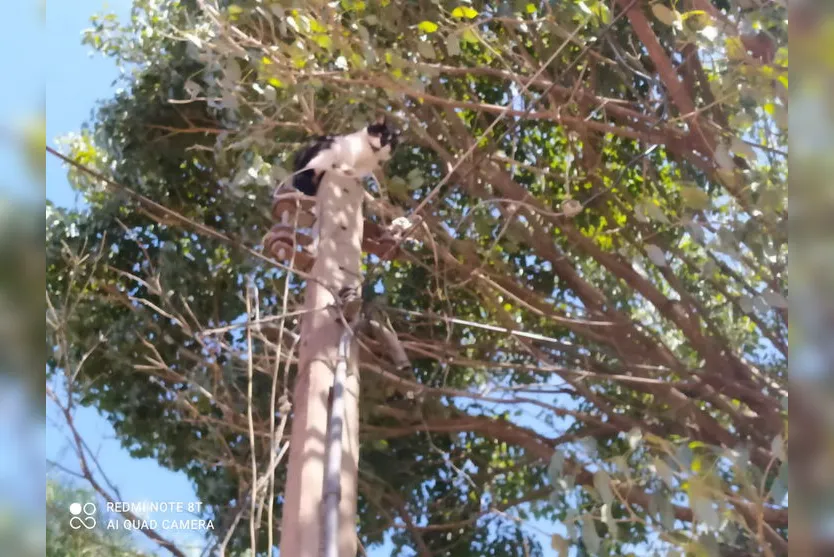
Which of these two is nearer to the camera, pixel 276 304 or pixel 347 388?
pixel 347 388

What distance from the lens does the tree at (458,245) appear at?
182 cm

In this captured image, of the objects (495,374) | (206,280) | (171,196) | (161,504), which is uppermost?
(171,196)

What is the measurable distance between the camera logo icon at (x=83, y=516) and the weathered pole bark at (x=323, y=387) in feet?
1.87

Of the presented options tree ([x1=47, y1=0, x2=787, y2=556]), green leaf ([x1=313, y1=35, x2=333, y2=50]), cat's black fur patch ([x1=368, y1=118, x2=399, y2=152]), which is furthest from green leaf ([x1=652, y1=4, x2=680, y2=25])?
green leaf ([x1=313, y1=35, x2=333, y2=50])

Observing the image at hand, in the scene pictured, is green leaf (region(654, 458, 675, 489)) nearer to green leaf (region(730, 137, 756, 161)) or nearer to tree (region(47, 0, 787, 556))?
tree (region(47, 0, 787, 556))

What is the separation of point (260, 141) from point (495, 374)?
1.18 meters

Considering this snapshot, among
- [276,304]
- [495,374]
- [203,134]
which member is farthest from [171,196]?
[495,374]

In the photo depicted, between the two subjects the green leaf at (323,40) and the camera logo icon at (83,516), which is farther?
the green leaf at (323,40)

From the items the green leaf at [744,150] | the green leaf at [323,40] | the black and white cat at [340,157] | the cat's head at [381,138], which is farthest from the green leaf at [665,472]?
the green leaf at [323,40]

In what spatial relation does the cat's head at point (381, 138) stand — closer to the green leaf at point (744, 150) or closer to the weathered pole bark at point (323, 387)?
the weathered pole bark at point (323, 387)

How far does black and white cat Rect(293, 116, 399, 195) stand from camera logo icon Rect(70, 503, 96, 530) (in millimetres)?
821

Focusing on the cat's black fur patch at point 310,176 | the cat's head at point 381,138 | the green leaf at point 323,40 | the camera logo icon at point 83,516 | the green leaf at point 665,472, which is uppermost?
the green leaf at point 323,40

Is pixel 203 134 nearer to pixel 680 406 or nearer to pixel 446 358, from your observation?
pixel 446 358

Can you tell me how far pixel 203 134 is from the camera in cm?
315
